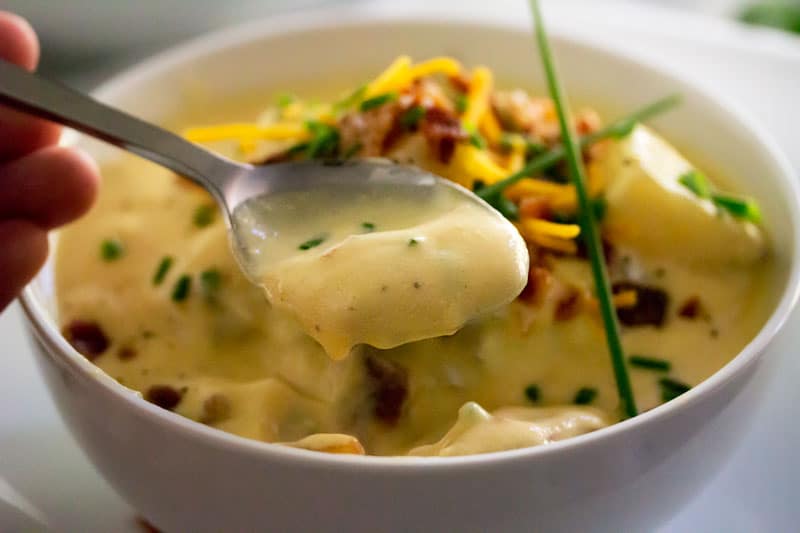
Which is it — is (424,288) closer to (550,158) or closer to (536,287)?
(536,287)

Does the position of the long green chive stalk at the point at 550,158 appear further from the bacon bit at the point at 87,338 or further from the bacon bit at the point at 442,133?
the bacon bit at the point at 87,338

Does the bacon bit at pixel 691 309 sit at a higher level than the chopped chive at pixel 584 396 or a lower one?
higher

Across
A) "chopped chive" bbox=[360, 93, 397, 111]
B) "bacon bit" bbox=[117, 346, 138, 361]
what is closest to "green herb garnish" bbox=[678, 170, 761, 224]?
"chopped chive" bbox=[360, 93, 397, 111]

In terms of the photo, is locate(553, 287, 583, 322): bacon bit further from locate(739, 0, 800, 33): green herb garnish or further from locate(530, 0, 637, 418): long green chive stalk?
locate(739, 0, 800, 33): green herb garnish

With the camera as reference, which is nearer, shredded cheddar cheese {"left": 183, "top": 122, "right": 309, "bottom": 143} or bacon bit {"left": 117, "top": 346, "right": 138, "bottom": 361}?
bacon bit {"left": 117, "top": 346, "right": 138, "bottom": 361}

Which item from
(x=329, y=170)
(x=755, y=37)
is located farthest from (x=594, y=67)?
(x=329, y=170)

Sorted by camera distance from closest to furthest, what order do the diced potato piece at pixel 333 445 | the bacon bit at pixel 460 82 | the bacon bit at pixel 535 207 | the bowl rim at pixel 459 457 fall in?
the bowl rim at pixel 459 457 < the diced potato piece at pixel 333 445 < the bacon bit at pixel 535 207 < the bacon bit at pixel 460 82

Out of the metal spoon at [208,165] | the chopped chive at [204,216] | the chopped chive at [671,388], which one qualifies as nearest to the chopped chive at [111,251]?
the chopped chive at [204,216]
